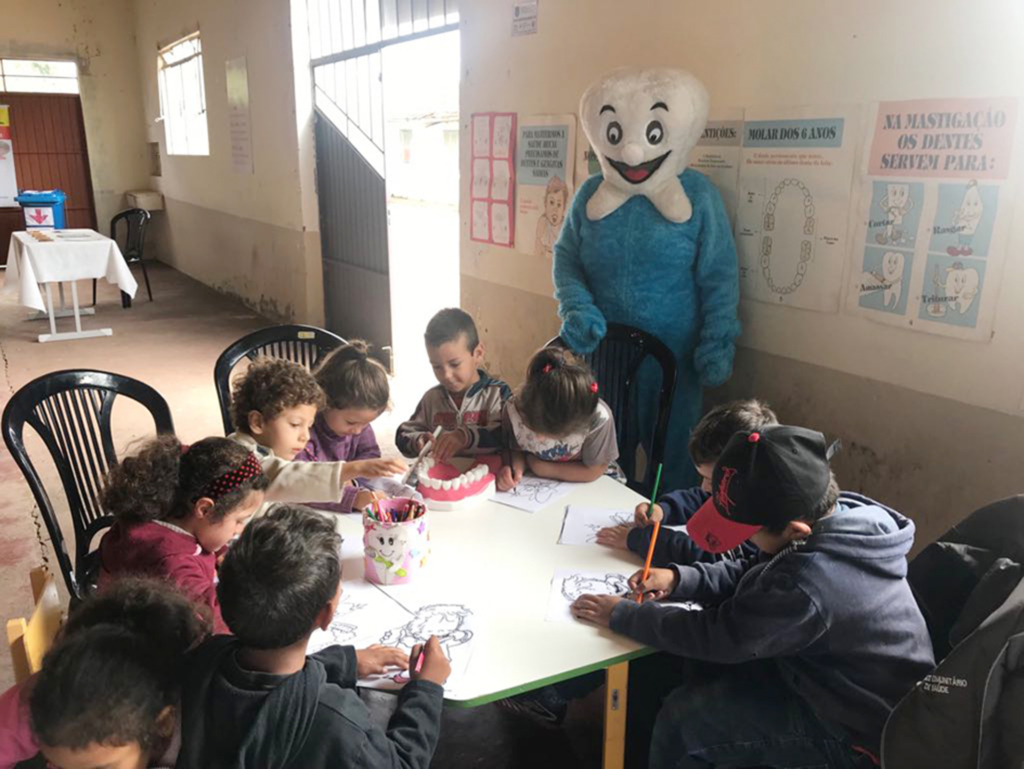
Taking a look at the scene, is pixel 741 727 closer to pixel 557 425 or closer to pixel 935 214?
pixel 557 425

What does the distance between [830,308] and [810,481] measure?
1093 mm

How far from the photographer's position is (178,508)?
4.54ft

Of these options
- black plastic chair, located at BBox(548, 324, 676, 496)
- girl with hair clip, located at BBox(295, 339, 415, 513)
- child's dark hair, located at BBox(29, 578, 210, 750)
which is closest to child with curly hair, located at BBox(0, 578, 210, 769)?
child's dark hair, located at BBox(29, 578, 210, 750)

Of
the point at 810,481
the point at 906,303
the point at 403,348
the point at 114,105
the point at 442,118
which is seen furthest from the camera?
the point at 114,105

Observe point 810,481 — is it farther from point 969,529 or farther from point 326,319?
point 326,319

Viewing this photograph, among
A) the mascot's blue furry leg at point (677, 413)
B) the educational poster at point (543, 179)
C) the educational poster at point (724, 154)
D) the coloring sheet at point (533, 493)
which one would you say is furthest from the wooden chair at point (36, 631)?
the educational poster at point (543, 179)

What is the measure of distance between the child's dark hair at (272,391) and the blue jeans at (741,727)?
0.96 m

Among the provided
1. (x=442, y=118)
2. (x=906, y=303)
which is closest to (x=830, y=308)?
(x=906, y=303)

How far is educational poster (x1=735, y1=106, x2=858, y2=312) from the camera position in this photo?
207cm

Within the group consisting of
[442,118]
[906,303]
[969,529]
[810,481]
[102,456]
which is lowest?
[102,456]

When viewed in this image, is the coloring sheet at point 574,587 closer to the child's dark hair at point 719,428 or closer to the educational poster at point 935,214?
the child's dark hair at point 719,428

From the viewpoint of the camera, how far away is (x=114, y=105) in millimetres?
8914

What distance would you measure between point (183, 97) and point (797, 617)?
830 cm

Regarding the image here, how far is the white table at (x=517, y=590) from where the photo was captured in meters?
1.18
